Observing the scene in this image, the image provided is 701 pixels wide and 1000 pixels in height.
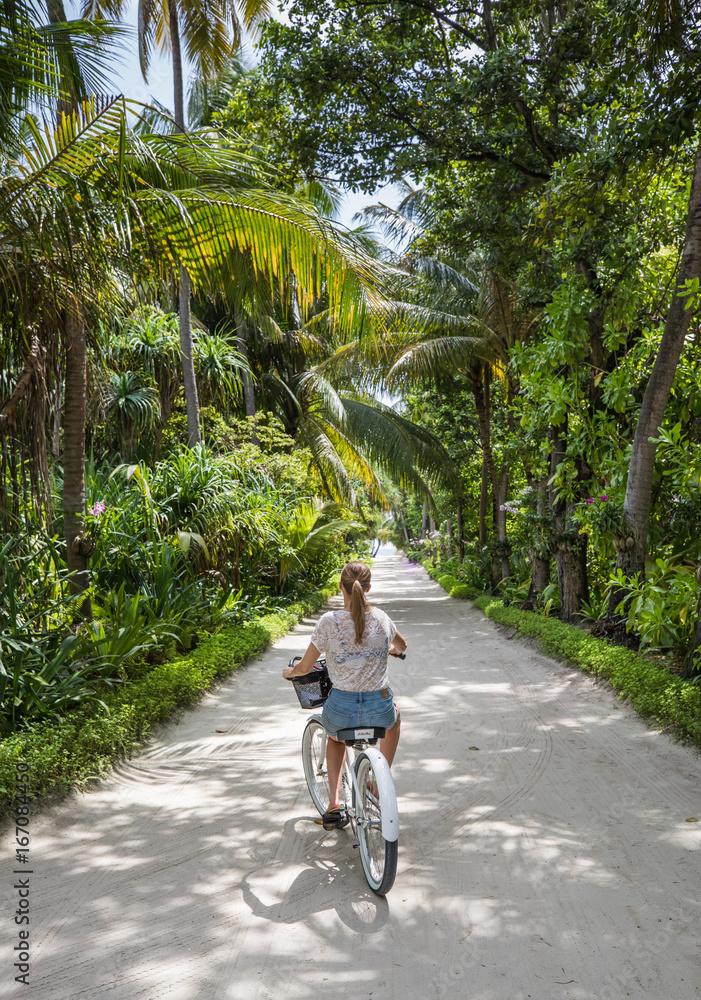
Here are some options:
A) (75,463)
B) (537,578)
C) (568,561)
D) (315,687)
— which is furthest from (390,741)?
(537,578)

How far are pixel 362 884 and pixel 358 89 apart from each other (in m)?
9.09

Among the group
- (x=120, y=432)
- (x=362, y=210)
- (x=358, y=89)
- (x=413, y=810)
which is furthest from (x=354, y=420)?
(x=413, y=810)

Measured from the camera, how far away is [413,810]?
14.1 feet

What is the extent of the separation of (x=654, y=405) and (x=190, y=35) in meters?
9.76

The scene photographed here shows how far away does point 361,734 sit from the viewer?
3.57 meters

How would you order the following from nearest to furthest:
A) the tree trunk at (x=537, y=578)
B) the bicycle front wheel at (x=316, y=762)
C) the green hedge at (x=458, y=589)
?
the bicycle front wheel at (x=316, y=762) < the tree trunk at (x=537, y=578) < the green hedge at (x=458, y=589)

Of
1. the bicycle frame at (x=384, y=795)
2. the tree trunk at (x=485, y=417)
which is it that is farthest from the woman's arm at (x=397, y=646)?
the tree trunk at (x=485, y=417)

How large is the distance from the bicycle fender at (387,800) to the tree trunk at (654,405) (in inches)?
195

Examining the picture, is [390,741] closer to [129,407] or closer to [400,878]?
[400,878]

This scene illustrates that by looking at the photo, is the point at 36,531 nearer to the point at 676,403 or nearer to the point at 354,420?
the point at 676,403

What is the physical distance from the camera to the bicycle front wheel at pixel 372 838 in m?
3.13

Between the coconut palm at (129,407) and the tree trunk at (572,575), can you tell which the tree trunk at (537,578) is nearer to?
the tree trunk at (572,575)

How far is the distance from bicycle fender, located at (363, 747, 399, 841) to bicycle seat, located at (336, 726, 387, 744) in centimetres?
30

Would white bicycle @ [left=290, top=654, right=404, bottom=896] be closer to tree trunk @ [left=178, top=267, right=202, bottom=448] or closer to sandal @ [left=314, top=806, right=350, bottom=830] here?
sandal @ [left=314, top=806, right=350, bottom=830]
